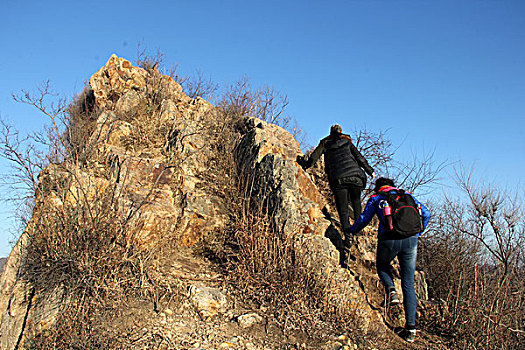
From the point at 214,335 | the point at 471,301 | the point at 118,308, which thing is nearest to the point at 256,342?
the point at 214,335

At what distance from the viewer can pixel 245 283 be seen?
4.47 metres

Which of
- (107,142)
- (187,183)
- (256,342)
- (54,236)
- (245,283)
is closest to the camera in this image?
(256,342)

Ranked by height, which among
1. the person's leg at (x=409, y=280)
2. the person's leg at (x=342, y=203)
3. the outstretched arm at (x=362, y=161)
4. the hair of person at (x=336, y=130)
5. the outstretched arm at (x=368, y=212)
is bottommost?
the person's leg at (x=409, y=280)

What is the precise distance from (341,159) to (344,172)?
0.84 ft

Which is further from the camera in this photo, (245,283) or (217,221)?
(217,221)

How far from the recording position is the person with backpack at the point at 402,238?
13.6 ft

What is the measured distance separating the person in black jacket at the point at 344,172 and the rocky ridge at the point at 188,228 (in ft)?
1.39

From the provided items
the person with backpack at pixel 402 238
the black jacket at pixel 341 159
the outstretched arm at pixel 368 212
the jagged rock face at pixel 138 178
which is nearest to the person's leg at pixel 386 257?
the person with backpack at pixel 402 238

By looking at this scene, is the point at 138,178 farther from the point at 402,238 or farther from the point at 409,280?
the point at 409,280

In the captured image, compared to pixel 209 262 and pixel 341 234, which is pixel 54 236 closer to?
pixel 209 262

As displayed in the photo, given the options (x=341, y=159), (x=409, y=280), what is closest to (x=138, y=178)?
(x=341, y=159)

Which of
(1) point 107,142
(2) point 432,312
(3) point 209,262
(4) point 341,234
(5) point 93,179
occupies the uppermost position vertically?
(1) point 107,142

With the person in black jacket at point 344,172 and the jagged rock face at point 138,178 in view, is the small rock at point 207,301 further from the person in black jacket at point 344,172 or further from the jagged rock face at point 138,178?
the person in black jacket at point 344,172

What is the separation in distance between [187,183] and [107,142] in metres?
2.00
